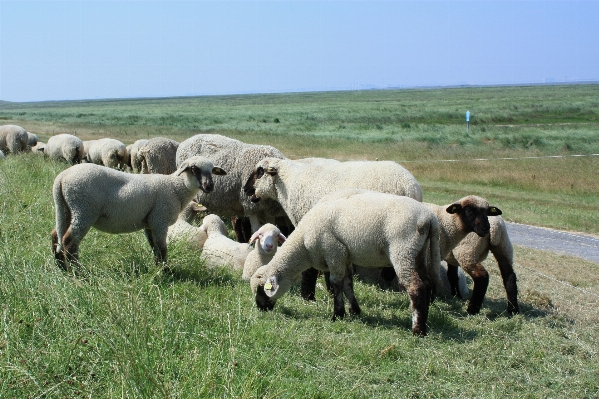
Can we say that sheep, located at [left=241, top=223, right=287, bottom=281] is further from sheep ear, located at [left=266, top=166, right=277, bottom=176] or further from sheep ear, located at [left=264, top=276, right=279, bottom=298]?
sheep ear, located at [left=264, top=276, right=279, bottom=298]

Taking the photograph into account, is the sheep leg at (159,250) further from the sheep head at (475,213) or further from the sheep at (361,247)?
the sheep head at (475,213)

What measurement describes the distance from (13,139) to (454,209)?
21.5 meters

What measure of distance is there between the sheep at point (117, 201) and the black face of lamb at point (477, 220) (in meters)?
3.49

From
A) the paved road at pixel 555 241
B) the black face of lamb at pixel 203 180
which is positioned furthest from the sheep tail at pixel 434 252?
the paved road at pixel 555 241

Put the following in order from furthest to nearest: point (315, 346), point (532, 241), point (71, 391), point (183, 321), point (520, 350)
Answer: point (532, 241)
point (520, 350)
point (315, 346)
point (183, 321)
point (71, 391)

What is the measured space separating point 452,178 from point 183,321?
62.7 feet

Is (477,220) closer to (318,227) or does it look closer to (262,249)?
(318,227)

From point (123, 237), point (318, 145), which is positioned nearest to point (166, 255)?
point (123, 237)

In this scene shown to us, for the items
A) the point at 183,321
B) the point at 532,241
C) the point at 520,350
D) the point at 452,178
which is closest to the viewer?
the point at 183,321

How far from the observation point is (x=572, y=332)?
305 inches

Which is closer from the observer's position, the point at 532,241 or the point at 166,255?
the point at 166,255

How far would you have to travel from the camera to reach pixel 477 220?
27.0 ft

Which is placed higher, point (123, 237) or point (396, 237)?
point (396, 237)

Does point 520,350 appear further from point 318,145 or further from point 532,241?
point 318,145
